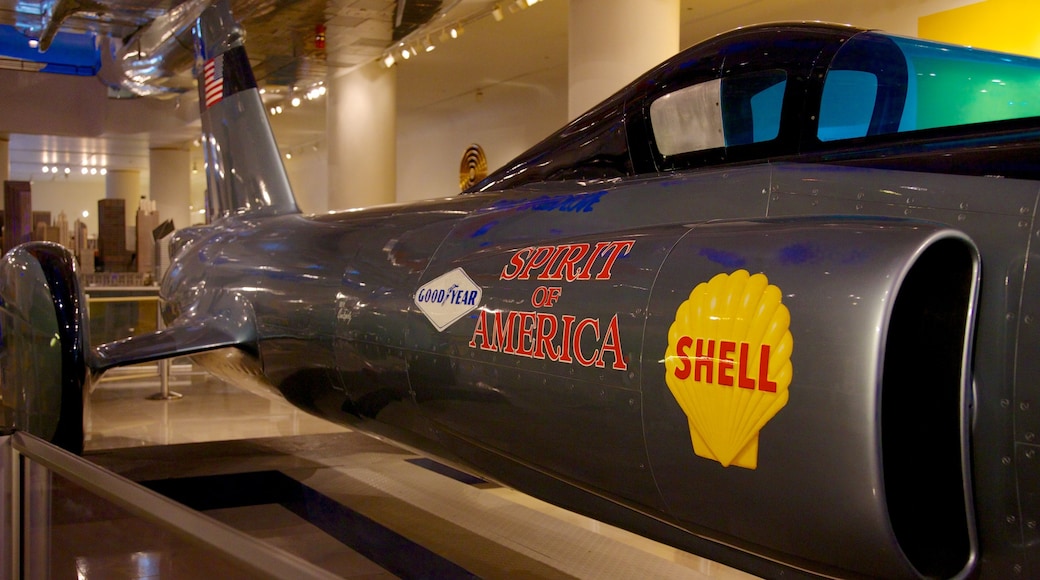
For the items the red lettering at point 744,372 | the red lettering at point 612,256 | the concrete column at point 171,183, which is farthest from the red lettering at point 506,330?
the concrete column at point 171,183

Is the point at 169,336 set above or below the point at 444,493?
above

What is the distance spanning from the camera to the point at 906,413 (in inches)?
79.6

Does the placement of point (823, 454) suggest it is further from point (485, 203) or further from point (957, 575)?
point (485, 203)

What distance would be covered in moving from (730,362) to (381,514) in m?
3.12

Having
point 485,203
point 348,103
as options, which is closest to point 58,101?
point 348,103

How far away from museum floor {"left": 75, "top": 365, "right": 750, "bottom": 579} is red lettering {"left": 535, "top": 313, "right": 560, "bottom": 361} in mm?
1478

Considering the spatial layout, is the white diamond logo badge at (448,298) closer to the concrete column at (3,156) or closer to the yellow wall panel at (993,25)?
the yellow wall panel at (993,25)

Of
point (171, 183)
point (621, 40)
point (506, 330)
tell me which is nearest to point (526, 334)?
point (506, 330)

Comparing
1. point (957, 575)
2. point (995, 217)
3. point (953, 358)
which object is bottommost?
point (957, 575)

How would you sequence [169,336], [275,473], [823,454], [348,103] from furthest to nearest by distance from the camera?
[348,103] → [275,473] → [169,336] → [823,454]

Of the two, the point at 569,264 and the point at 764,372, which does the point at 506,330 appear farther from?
the point at 764,372

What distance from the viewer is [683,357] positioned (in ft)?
6.70

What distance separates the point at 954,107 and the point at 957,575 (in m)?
1.28

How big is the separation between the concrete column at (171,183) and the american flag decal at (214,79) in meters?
14.2
